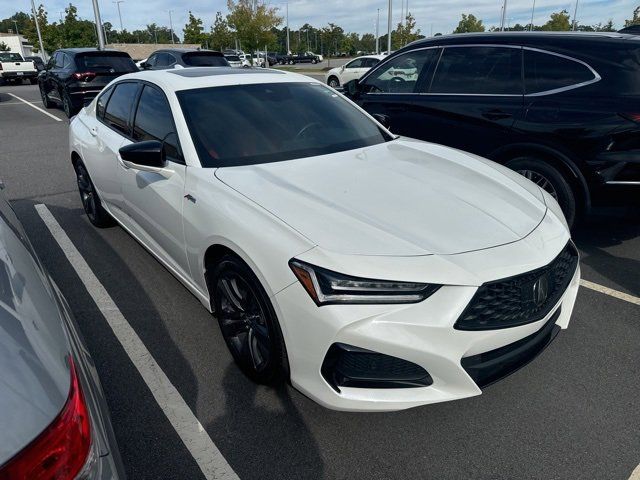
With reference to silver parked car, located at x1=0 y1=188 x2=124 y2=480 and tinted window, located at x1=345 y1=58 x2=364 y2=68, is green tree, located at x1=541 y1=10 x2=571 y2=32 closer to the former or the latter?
tinted window, located at x1=345 y1=58 x2=364 y2=68

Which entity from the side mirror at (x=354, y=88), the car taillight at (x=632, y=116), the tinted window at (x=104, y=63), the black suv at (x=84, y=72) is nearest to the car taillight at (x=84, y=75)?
the black suv at (x=84, y=72)

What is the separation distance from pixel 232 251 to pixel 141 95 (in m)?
1.96

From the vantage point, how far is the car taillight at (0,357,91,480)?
0.98m

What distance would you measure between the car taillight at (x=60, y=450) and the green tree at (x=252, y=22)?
40902 mm

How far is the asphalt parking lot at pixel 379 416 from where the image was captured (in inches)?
84.1

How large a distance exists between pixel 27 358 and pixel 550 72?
4567mm

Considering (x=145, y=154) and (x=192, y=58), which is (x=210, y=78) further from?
(x=192, y=58)

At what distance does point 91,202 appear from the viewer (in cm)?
477

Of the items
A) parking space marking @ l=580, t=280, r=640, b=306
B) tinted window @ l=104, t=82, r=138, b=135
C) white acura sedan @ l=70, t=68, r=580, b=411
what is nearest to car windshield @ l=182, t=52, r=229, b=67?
tinted window @ l=104, t=82, r=138, b=135

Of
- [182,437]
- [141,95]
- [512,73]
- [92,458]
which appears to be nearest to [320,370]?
[182,437]

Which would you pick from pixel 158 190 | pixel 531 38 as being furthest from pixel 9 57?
pixel 531 38

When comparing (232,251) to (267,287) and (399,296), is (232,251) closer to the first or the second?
(267,287)

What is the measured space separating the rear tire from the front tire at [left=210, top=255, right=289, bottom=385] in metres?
3.10

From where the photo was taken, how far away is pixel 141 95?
12.0 ft
